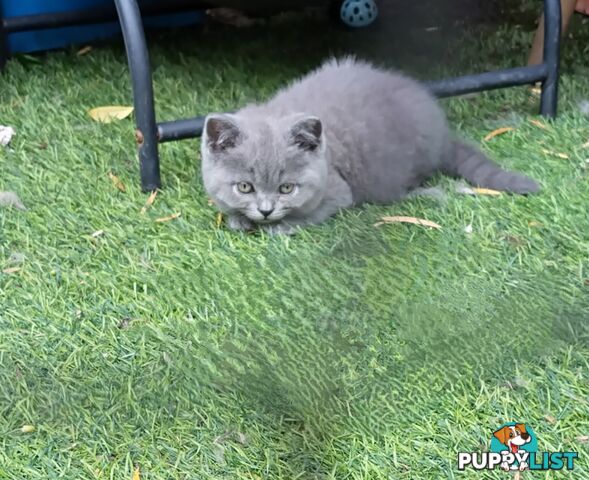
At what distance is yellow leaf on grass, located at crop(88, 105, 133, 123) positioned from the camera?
8.45 feet

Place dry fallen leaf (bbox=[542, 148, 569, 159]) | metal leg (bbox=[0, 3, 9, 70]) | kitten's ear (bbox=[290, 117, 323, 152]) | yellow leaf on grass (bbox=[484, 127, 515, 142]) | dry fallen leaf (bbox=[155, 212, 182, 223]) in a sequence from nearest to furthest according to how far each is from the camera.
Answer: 1. kitten's ear (bbox=[290, 117, 323, 152])
2. dry fallen leaf (bbox=[155, 212, 182, 223])
3. dry fallen leaf (bbox=[542, 148, 569, 159])
4. yellow leaf on grass (bbox=[484, 127, 515, 142])
5. metal leg (bbox=[0, 3, 9, 70])

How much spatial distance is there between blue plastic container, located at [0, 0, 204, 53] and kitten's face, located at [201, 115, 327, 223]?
129 cm

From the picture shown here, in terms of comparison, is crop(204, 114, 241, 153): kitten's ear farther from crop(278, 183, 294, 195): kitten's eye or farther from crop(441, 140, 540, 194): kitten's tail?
crop(441, 140, 540, 194): kitten's tail

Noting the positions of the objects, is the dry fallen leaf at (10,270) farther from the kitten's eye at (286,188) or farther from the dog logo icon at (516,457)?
the dog logo icon at (516,457)

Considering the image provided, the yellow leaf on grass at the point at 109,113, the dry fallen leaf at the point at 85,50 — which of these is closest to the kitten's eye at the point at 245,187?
the yellow leaf on grass at the point at 109,113

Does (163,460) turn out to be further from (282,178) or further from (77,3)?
(77,3)

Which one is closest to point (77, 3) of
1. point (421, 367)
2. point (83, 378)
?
→ point (83, 378)

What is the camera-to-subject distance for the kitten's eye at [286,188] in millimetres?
1971

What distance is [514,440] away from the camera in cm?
137

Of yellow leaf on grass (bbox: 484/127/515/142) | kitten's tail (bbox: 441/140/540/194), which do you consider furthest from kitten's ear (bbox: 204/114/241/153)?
yellow leaf on grass (bbox: 484/127/515/142)

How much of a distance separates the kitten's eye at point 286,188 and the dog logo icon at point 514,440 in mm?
822

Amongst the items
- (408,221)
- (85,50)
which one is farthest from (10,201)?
(85,50)

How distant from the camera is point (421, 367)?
5.01 feet

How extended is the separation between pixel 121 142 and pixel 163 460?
51.7 inches
